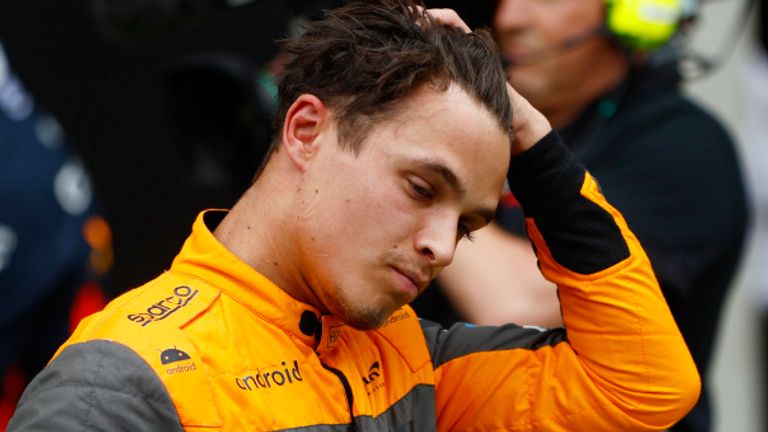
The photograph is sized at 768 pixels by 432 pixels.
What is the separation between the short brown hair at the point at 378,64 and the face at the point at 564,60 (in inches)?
45.7

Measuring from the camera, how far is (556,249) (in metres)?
2.09

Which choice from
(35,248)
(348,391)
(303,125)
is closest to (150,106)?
(35,248)

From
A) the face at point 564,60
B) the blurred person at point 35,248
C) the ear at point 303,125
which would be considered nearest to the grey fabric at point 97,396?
the ear at point 303,125

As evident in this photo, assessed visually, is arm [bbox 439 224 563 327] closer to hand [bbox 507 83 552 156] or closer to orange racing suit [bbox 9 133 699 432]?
orange racing suit [bbox 9 133 699 432]

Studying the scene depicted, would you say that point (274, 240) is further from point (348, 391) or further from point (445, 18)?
point (445, 18)

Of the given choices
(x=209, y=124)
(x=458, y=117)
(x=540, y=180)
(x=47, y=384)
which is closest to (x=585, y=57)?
(x=209, y=124)

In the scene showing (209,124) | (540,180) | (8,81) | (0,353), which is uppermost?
(540,180)

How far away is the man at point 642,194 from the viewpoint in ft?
9.39

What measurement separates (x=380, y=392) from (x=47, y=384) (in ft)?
1.63

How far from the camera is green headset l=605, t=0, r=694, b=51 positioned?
302 cm

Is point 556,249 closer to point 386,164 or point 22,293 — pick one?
point 386,164

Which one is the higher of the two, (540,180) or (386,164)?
(386,164)

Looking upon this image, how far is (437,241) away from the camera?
72.0 inches

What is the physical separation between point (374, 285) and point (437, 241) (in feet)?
0.33
